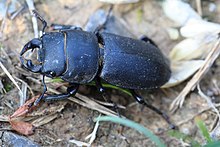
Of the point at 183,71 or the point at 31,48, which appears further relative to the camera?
the point at 183,71

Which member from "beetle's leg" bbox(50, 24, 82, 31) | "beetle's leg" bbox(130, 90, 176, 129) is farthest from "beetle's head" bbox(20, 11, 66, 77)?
"beetle's leg" bbox(130, 90, 176, 129)

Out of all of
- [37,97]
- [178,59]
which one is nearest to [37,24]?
[37,97]

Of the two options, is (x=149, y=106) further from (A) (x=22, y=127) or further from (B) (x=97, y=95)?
(A) (x=22, y=127)

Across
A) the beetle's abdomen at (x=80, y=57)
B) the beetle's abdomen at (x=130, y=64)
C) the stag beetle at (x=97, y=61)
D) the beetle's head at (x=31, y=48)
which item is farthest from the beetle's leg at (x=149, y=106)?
the beetle's head at (x=31, y=48)

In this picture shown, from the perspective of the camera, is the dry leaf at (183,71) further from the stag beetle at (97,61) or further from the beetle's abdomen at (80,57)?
the beetle's abdomen at (80,57)

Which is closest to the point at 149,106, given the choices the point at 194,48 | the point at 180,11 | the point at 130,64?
the point at 130,64

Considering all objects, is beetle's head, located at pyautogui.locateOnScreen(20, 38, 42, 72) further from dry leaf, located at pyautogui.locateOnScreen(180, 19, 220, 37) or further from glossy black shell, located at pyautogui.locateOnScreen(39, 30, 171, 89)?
dry leaf, located at pyautogui.locateOnScreen(180, 19, 220, 37)
